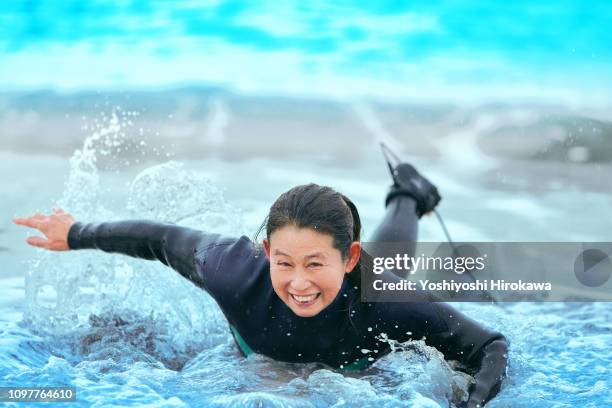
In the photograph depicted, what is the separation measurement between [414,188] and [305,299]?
5.47 feet

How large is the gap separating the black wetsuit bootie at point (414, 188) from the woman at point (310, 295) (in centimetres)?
139

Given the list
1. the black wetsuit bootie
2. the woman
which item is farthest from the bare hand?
the black wetsuit bootie

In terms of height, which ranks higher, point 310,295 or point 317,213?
point 317,213

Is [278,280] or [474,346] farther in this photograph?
[474,346]

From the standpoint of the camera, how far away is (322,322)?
238cm

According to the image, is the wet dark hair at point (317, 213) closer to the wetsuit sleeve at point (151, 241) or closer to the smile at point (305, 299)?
the smile at point (305, 299)

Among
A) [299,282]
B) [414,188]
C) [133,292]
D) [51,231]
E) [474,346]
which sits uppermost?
[414,188]

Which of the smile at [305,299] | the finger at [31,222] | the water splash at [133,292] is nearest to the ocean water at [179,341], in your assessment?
the water splash at [133,292]

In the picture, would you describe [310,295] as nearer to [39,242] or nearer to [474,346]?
[474,346]

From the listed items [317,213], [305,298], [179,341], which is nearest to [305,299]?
[305,298]

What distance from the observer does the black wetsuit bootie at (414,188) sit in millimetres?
3852

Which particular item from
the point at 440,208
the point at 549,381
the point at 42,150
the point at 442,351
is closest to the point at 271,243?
the point at 442,351

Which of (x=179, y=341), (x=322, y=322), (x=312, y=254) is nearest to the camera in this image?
(x=312, y=254)

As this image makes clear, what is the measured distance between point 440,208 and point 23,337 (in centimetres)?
334
